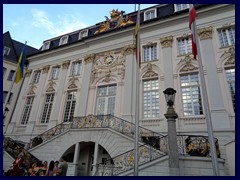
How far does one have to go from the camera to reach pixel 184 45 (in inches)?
487

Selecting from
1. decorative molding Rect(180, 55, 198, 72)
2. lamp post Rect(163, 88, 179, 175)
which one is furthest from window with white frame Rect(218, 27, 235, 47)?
lamp post Rect(163, 88, 179, 175)

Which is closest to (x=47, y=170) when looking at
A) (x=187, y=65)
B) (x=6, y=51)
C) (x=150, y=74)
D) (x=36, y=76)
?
(x=150, y=74)

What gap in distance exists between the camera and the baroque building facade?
30.6 feet

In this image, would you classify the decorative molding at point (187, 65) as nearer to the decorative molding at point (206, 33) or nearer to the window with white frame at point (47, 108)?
the decorative molding at point (206, 33)

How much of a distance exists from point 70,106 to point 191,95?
939 cm

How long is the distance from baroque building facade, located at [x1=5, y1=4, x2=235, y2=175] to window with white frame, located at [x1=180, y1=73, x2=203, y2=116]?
0.19 ft

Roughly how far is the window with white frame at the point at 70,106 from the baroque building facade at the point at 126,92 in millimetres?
91

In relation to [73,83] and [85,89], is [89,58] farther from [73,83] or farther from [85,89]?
[85,89]

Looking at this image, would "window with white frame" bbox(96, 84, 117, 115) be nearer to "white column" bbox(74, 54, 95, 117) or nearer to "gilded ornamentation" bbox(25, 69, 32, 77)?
"white column" bbox(74, 54, 95, 117)

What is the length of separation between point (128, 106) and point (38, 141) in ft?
22.2

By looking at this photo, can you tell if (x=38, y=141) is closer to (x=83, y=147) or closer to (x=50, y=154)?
(x=50, y=154)

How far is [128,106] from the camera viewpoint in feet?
38.1

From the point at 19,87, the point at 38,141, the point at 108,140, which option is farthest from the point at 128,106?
the point at 19,87

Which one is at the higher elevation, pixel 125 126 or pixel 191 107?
pixel 191 107
